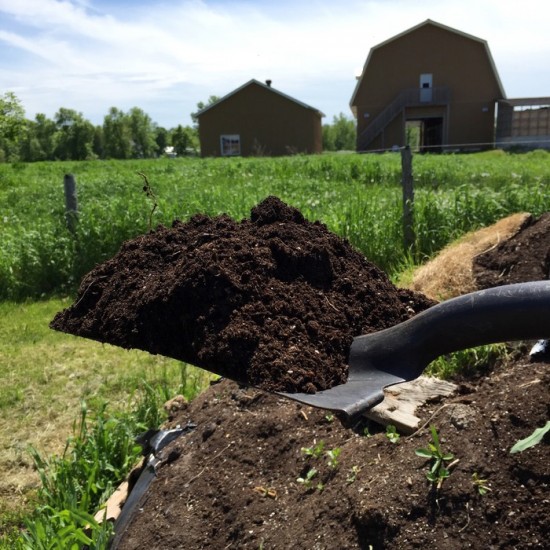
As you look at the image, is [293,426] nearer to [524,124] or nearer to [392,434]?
[392,434]

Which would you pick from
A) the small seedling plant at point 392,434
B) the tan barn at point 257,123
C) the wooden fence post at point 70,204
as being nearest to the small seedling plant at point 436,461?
the small seedling plant at point 392,434

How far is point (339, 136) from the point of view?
93250 mm

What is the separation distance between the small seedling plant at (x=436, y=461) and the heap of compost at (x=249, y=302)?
57 cm

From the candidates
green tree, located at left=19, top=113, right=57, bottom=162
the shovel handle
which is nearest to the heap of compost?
the shovel handle

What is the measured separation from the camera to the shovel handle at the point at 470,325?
3.89 ft

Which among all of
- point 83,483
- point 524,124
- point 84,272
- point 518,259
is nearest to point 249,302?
point 83,483

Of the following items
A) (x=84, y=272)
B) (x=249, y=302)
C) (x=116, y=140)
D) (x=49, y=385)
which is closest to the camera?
(x=249, y=302)

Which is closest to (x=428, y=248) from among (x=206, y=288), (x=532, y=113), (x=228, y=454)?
(x=228, y=454)

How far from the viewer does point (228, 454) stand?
2.66 metres

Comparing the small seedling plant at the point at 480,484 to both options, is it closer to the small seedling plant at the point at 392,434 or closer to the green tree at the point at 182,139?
the small seedling plant at the point at 392,434

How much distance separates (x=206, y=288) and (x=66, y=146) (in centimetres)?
7363

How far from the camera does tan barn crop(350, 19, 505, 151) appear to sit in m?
35.9

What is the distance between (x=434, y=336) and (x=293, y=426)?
150cm

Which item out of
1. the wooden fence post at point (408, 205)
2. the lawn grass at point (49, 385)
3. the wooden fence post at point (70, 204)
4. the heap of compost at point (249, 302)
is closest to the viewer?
the heap of compost at point (249, 302)
